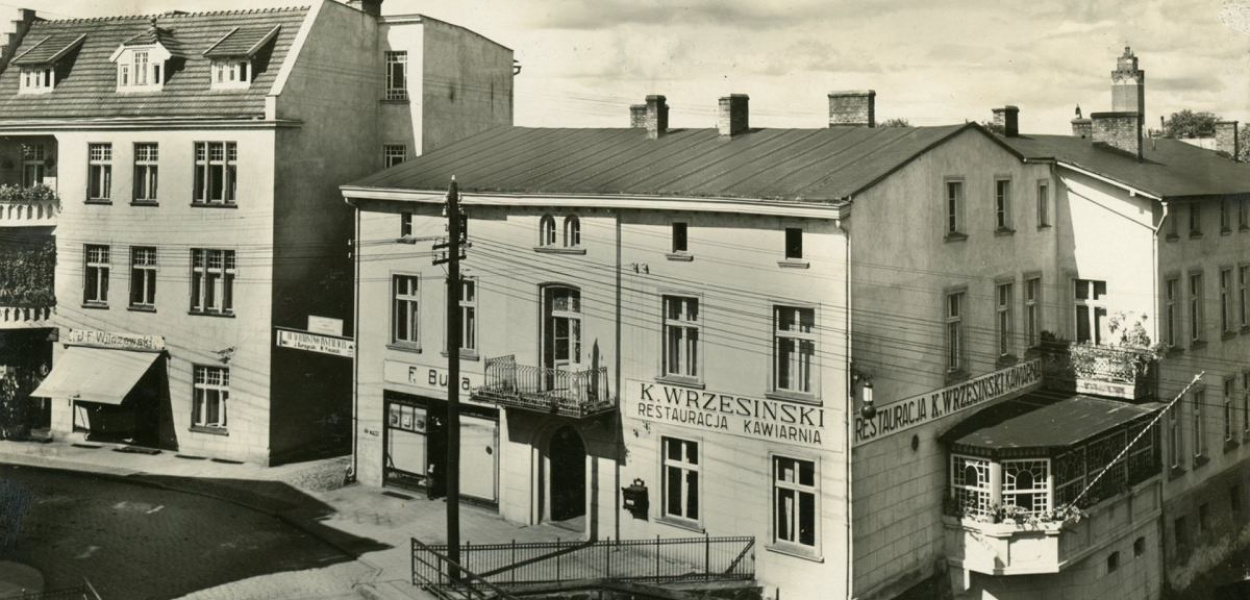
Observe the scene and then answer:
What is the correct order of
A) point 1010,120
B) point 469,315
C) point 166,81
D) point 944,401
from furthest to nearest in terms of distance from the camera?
point 166,81 < point 1010,120 < point 469,315 < point 944,401

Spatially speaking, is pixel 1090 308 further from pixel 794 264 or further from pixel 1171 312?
pixel 794 264

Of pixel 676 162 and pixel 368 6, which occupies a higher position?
pixel 368 6

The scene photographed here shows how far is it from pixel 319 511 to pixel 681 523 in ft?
30.9

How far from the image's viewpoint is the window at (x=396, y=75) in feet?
119

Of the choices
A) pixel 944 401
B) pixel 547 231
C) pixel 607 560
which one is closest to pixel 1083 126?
pixel 944 401

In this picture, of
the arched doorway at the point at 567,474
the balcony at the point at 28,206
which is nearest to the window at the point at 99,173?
the balcony at the point at 28,206

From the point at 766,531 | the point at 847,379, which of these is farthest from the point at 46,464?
the point at 847,379

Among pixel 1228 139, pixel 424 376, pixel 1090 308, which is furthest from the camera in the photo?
pixel 1228 139

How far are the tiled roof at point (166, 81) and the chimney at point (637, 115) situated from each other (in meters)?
10.2

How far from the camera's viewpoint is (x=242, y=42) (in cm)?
3378

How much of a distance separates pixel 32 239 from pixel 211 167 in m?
7.05

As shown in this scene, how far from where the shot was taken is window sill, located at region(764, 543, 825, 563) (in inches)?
907

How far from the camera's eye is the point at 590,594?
896 inches

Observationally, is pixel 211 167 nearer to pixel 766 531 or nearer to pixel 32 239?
pixel 32 239
